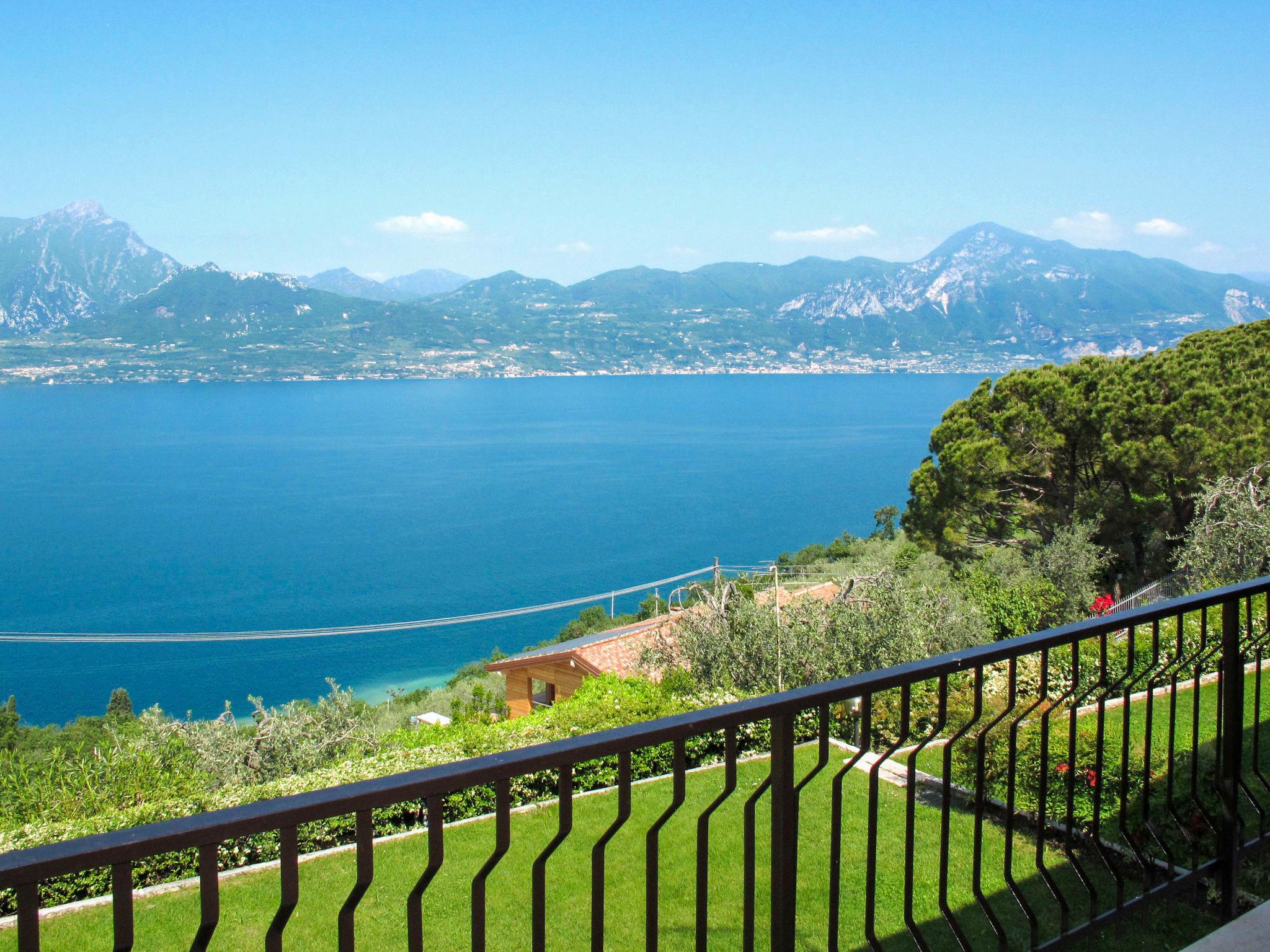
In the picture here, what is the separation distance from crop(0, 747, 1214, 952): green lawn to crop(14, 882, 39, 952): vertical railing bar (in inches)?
134

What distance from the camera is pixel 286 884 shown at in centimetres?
128

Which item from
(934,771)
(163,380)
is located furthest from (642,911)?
(163,380)

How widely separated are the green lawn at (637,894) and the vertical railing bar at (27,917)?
11.2 feet

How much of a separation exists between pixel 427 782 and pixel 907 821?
125 centimetres

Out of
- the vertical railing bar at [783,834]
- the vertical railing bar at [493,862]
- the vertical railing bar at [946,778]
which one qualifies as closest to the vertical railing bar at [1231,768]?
the vertical railing bar at [946,778]

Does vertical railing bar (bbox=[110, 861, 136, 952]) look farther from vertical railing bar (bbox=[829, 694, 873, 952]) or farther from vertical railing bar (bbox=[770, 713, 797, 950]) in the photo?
vertical railing bar (bbox=[829, 694, 873, 952])

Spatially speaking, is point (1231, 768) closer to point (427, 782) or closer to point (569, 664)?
point (427, 782)

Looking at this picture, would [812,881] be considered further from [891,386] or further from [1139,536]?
[891,386]

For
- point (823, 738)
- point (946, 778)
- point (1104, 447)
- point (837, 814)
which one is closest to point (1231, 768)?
point (946, 778)

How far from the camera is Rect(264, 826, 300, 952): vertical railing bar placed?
124cm

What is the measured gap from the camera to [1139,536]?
20938 millimetres

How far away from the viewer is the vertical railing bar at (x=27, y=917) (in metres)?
1.06

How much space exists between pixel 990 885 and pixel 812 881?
2.84ft

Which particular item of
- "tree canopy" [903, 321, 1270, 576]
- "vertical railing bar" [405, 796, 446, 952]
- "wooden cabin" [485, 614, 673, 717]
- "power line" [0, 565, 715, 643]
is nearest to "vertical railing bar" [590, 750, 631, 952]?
"vertical railing bar" [405, 796, 446, 952]
